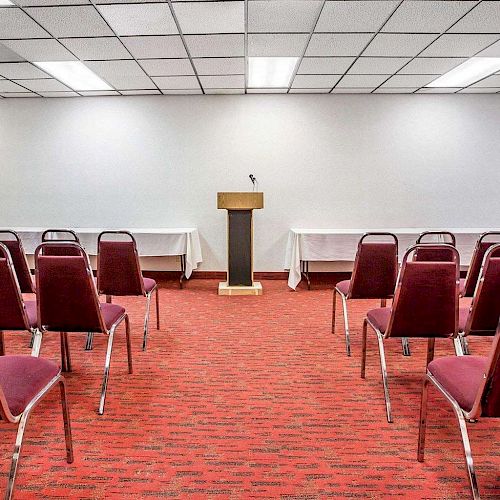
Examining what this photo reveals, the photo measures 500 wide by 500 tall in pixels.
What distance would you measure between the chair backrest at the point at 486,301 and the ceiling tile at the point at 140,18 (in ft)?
10.8

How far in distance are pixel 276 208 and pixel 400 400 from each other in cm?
460

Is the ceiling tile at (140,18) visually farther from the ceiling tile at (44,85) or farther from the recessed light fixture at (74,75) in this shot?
the ceiling tile at (44,85)

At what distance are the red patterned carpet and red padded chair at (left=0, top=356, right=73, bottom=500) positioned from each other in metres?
0.29

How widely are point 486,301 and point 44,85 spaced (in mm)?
6387

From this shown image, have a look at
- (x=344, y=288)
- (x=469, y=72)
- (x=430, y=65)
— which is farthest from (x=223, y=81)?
(x=344, y=288)

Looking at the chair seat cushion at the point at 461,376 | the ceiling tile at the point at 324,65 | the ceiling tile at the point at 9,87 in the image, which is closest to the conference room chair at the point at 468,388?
the chair seat cushion at the point at 461,376

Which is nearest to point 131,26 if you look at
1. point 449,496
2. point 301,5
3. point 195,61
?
point 195,61

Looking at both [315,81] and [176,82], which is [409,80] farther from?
[176,82]

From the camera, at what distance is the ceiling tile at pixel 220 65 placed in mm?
5070

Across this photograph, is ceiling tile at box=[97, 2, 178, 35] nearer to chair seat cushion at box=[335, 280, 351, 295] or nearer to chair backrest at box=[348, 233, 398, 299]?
chair backrest at box=[348, 233, 398, 299]

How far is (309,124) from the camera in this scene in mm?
6766

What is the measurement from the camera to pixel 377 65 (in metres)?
5.31

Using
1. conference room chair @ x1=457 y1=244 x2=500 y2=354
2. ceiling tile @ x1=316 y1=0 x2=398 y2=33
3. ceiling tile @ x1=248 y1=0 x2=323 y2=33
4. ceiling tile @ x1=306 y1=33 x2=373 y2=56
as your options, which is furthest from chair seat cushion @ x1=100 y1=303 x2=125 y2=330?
ceiling tile @ x1=306 y1=33 x2=373 y2=56

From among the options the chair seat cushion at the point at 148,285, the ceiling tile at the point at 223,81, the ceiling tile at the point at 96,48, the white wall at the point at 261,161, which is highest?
the ceiling tile at the point at 96,48
